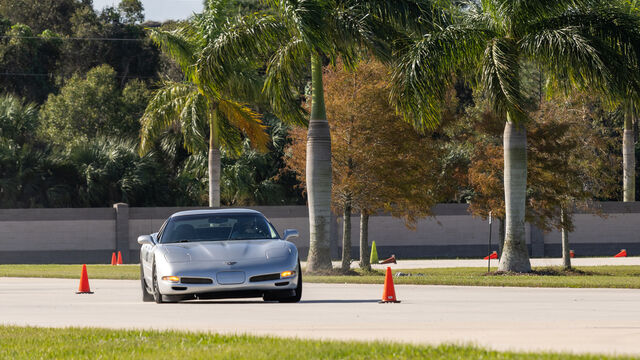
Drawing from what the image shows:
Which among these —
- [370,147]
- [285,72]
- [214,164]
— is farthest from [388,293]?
[214,164]

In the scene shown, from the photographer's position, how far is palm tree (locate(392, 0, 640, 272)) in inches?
1005

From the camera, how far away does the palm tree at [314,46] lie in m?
27.2

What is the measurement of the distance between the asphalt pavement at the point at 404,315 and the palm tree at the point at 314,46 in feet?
25.7

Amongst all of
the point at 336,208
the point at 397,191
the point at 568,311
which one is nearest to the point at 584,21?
the point at 397,191

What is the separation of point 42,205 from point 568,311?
37.8 meters

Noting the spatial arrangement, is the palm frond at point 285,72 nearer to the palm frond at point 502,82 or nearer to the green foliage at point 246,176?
the palm frond at point 502,82

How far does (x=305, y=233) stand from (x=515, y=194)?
19832mm

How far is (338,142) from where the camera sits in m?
32.2

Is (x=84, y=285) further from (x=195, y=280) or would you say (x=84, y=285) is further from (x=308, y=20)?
(x=308, y=20)

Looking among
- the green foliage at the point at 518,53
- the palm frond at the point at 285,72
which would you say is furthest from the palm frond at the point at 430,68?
the palm frond at the point at 285,72

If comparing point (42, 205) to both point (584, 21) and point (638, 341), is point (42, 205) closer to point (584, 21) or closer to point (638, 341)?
point (584, 21)

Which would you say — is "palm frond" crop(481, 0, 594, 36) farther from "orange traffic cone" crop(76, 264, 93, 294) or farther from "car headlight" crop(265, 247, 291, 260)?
"car headlight" crop(265, 247, 291, 260)

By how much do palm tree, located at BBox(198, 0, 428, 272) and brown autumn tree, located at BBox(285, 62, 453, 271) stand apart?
239 cm

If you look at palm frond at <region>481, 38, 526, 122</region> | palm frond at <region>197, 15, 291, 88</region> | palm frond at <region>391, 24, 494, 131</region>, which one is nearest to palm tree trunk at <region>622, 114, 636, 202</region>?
palm frond at <region>391, 24, 494, 131</region>
